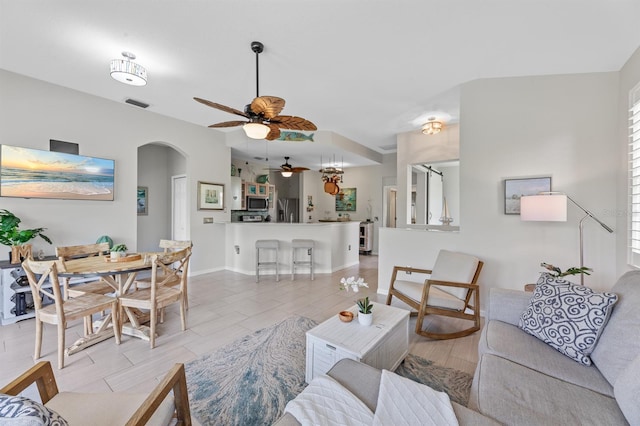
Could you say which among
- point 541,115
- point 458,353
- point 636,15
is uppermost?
point 636,15

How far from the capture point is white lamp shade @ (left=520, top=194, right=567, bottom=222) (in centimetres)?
248

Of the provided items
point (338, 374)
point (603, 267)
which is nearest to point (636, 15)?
point (603, 267)

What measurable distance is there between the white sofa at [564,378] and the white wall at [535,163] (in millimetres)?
1471

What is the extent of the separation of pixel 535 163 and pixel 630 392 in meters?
2.60

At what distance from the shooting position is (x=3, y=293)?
2.95 metres

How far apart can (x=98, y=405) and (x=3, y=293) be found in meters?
3.05

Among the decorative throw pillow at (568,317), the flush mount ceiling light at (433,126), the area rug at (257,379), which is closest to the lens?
the decorative throw pillow at (568,317)

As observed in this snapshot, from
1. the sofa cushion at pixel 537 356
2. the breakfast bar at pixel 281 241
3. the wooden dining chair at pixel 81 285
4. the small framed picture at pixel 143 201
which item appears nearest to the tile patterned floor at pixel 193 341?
the wooden dining chair at pixel 81 285

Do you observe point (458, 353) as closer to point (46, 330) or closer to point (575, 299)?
point (575, 299)

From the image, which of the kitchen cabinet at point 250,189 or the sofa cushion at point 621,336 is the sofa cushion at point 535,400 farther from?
the kitchen cabinet at point 250,189

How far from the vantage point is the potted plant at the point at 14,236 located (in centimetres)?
304

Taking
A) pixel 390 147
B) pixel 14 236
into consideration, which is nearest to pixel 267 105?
pixel 14 236

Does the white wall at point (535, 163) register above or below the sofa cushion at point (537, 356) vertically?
above

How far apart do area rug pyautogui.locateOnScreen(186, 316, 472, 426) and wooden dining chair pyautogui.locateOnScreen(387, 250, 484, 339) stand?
55cm
